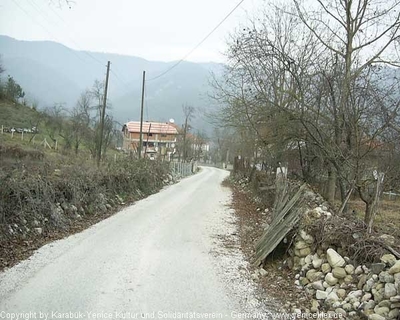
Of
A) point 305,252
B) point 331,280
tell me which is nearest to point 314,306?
point 331,280

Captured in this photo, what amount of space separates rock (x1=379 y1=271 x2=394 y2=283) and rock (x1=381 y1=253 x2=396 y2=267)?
0.78ft

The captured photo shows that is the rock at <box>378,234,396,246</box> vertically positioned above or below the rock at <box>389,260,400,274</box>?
above

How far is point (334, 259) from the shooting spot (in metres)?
5.55

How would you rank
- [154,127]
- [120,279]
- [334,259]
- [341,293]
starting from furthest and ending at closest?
1. [154,127]
2. [120,279]
3. [334,259]
4. [341,293]

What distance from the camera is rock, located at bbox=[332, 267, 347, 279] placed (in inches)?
208

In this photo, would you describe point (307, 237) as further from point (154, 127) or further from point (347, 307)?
point (154, 127)

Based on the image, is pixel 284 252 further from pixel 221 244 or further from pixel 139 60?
pixel 139 60

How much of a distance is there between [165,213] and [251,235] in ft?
11.9

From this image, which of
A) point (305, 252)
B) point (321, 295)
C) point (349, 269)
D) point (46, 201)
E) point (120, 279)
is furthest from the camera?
point (46, 201)

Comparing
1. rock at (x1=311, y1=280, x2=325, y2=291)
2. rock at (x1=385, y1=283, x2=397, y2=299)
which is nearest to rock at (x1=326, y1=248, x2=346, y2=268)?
rock at (x1=311, y1=280, x2=325, y2=291)

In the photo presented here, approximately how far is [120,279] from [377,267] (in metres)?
3.54

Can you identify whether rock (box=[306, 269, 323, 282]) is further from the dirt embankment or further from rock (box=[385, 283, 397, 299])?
the dirt embankment

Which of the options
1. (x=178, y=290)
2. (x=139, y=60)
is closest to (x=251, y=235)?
(x=178, y=290)

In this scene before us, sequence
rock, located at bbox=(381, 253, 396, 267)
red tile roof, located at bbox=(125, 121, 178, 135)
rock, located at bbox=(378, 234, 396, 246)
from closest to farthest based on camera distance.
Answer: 1. rock, located at bbox=(381, 253, 396, 267)
2. rock, located at bbox=(378, 234, 396, 246)
3. red tile roof, located at bbox=(125, 121, 178, 135)
